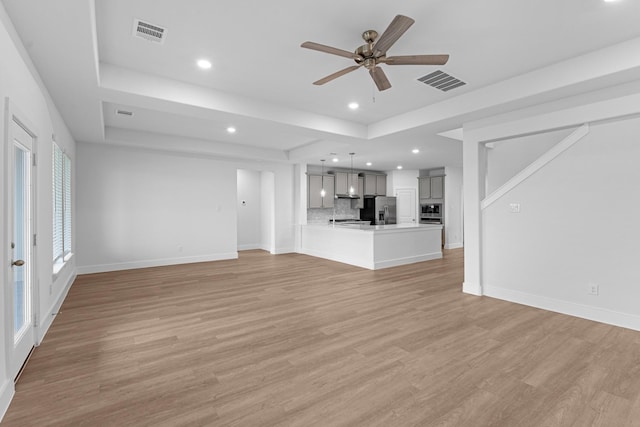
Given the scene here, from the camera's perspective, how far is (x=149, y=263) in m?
6.82

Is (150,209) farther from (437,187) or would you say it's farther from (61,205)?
(437,187)

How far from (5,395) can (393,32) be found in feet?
11.9

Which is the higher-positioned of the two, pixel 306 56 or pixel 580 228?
pixel 306 56

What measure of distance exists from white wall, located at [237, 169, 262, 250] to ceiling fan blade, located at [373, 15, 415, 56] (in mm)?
7402

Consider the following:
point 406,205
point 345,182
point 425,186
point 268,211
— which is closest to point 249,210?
point 268,211

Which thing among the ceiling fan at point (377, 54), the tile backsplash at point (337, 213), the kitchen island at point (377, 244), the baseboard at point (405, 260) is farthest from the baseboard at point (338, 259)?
the ceiling fan at point (377, 54)

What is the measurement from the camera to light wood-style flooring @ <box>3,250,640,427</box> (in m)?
1.98

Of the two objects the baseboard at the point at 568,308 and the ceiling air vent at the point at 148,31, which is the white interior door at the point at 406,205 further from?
the ceiling air vent at the point at 148,31

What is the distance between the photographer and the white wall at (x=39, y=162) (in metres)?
2.09

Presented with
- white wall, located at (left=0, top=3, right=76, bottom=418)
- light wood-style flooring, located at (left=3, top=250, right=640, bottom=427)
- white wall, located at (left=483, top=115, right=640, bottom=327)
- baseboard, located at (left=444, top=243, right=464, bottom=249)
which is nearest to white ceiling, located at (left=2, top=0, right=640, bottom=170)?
white wall, located at (left=0, top=3, right=76, bottom=418)

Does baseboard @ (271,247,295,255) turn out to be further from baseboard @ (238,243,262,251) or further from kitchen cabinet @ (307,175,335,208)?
kitchen cabinet @ (307,175,335,208)

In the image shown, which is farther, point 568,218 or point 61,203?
point 61,203

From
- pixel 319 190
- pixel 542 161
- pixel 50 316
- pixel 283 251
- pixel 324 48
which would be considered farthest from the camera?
pixel 319 190

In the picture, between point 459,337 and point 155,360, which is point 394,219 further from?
point 155,360
